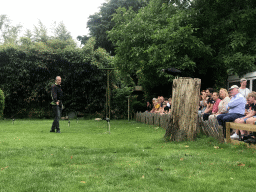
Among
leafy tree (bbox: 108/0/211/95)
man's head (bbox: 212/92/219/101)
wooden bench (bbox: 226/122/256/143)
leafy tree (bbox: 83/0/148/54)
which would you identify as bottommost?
wooden bench (bbox: 226/122/256/143)

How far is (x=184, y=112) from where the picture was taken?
7109 millimetres

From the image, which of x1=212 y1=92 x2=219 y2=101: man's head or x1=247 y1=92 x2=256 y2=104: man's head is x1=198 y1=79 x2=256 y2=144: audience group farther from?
x1=212 y1=92 x2=219 y2=101: man's head

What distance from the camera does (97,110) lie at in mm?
21500

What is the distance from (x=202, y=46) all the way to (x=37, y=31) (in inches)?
1130

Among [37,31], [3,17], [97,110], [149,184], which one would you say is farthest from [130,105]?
[3,17]

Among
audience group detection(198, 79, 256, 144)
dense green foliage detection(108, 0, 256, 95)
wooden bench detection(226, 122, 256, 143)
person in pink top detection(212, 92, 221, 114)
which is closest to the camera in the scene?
wooden bench detection(226, 122, 256, 143)

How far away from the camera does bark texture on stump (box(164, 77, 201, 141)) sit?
707cm

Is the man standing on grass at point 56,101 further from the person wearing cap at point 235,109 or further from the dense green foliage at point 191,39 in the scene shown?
the dense green foliage at point 191,39

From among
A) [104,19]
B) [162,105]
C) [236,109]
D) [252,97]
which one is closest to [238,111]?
[236,109]

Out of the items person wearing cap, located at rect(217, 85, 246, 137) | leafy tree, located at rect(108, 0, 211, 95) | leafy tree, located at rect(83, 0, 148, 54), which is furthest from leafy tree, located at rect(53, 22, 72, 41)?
Answer: person wearing cap, located at rect(217, 85, 246, 137)

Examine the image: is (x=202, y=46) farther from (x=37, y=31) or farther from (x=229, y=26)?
(x=37, y=31)

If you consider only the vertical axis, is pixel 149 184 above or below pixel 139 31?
below

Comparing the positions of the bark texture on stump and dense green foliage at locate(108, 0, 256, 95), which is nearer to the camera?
the bark texture on stump

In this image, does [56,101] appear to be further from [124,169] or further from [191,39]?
[191,39]
